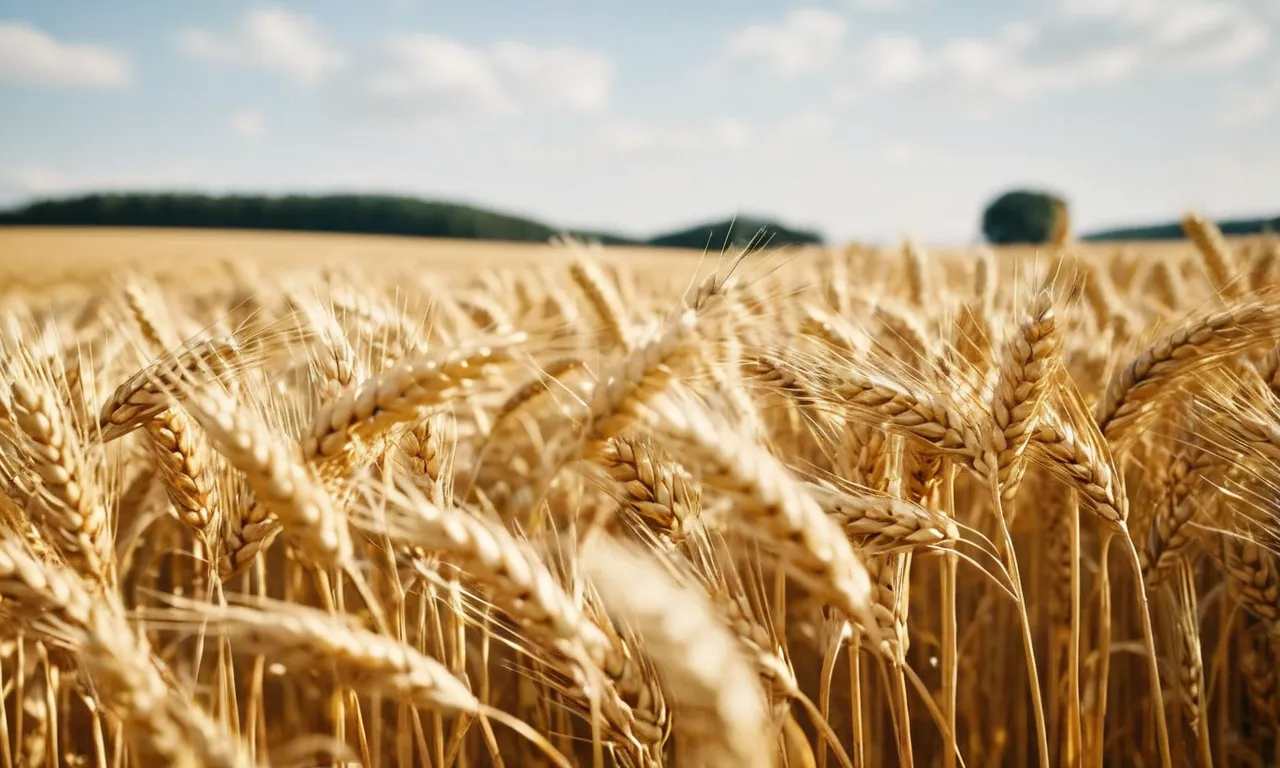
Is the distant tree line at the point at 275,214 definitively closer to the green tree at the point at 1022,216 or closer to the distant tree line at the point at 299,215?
the distant tree line at the point at 299,215

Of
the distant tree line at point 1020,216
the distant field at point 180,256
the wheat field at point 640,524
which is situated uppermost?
the distant tree line at point 1020,216

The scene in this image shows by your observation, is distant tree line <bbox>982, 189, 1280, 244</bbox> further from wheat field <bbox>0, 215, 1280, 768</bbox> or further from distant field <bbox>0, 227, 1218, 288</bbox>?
wheat field <bbox>0, 215, 1280, 768</bbox>

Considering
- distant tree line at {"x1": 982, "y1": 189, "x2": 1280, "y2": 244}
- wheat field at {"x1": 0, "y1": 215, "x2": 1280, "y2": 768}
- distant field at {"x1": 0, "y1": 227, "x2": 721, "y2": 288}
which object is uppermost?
distant tree line at {"x1": 982, "y1": 189, "x2": 1280, "y2": 244}

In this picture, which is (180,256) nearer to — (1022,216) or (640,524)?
(640,524)

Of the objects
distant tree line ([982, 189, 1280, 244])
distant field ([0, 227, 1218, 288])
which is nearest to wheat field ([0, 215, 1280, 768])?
distant field ([0, 227, 1218, 288])

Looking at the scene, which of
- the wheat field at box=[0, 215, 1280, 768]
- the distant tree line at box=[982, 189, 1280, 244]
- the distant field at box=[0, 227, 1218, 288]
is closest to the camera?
the wheat field at box=[0, 215, 1280, 768]

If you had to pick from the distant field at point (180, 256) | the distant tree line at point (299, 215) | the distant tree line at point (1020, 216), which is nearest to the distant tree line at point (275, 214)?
the distant tree line at point (299, 215)

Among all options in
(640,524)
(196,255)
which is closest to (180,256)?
(196,255)

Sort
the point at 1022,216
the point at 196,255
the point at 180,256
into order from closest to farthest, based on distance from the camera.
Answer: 1. the point at 180,256
2. the point at 196,255
3. the point at 1022,216

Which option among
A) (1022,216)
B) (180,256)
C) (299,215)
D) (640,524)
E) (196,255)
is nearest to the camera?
(640,524)

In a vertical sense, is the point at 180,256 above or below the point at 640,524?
below

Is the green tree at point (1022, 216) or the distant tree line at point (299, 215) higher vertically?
the green tree at point (1022, 216)

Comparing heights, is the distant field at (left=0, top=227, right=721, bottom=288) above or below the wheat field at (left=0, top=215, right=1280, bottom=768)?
below

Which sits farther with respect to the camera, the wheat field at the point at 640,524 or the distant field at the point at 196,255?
the distant field at the point at 196,255
